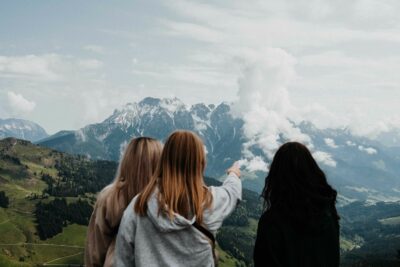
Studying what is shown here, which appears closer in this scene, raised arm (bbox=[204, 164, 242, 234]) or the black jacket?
the black jacket

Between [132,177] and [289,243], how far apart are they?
364cm

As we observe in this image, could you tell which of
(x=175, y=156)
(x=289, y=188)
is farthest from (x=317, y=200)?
(x=175, y=156)

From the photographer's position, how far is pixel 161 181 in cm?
930

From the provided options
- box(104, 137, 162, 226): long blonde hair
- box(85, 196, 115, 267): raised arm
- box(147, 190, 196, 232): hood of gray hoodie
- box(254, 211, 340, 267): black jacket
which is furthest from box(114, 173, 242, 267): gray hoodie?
box(85, 196, 115, 267): raised arm

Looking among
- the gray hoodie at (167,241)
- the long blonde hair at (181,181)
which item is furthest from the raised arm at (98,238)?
the long blonde hair at (181,181)

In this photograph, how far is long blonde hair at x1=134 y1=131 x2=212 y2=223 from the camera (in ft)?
29.7

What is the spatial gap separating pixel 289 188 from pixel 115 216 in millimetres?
3809

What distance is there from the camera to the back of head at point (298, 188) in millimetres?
9219

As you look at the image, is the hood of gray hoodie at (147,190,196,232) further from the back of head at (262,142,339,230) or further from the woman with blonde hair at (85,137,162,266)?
the back of head at (262,142,339,230)

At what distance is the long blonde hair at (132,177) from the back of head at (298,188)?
8.47 ft

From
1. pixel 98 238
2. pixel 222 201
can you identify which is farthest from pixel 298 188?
pixel 98 238

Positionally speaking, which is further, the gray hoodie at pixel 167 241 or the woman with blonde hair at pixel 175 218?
the gray hoodie at pixel 167 241

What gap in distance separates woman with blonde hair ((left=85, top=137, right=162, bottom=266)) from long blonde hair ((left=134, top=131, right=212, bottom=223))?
109 cm

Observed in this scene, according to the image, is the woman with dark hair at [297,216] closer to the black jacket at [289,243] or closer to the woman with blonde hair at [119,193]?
the black jacket at [289,243]
